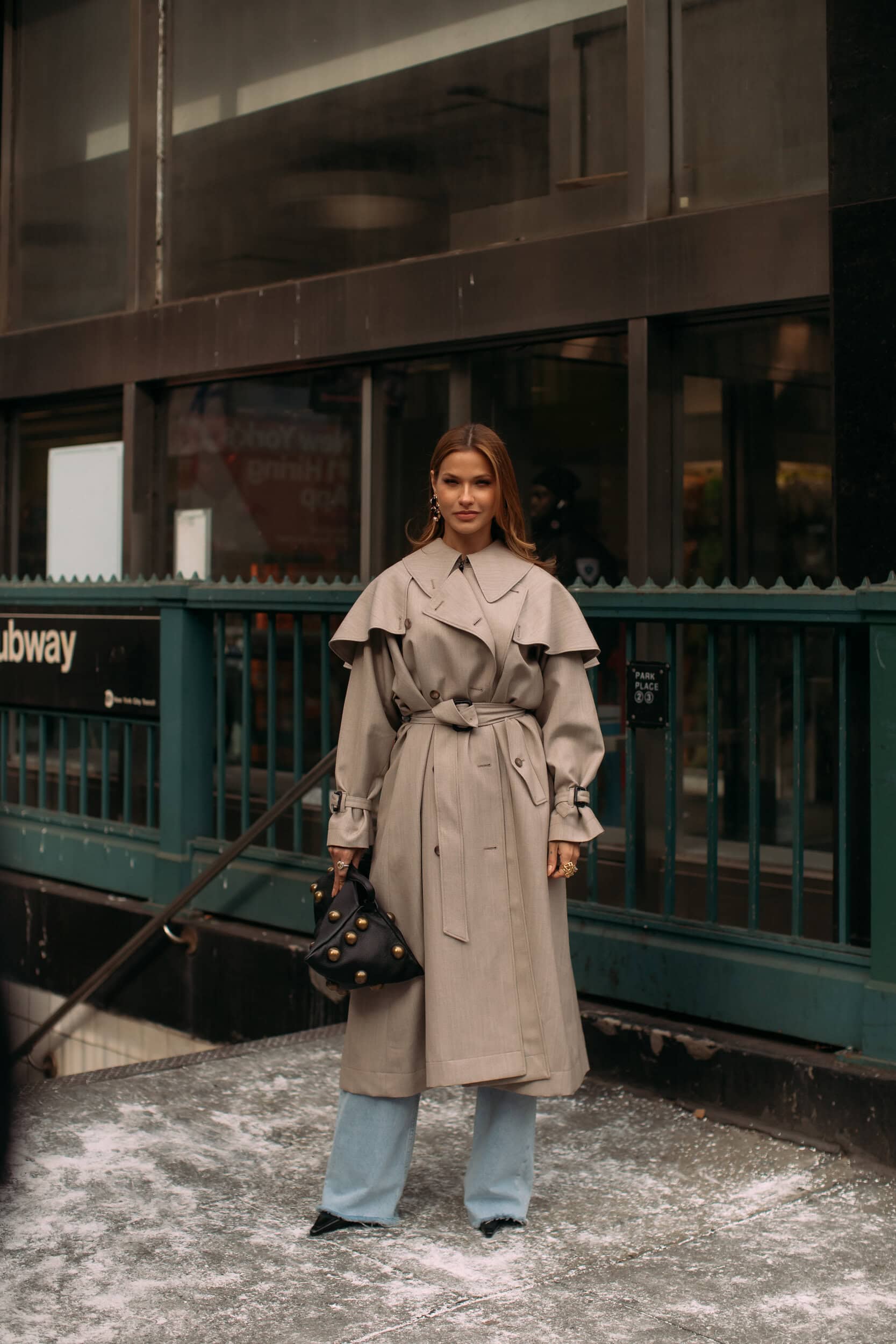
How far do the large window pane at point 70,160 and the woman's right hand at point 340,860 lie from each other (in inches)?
263

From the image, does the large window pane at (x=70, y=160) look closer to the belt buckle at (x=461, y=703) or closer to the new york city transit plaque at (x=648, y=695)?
the new york city transit plaque at (x=648, y=695)

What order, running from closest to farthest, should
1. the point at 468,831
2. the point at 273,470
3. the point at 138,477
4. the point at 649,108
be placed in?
1. the point at 468,831
2. the point at 649,108
3. the point at 273,470
4. the point at 138,477

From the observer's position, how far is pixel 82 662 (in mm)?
7418

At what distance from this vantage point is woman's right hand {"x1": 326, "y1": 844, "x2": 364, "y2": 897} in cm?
391

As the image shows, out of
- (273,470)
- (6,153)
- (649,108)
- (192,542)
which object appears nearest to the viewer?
(649,108)

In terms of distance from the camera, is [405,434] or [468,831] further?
[405,434]

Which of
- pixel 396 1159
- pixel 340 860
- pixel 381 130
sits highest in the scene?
pixel 381 130

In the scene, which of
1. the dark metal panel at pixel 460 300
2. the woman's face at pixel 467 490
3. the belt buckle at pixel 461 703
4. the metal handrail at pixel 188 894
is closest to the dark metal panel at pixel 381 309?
the dark metal panel at pixel 460 300

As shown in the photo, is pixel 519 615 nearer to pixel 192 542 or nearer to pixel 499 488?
pixel 499 488

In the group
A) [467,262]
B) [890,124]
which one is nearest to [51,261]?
[467,262]

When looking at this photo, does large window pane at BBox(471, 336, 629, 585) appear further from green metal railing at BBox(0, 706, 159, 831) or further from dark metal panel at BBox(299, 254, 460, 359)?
green metal railing at BBox(0, 706, 159, 831)

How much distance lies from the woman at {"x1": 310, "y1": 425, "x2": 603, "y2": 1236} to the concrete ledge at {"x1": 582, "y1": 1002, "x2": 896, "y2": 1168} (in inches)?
37.9

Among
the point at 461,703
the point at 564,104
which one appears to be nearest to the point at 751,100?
the point at 564,104

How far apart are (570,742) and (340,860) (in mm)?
655
